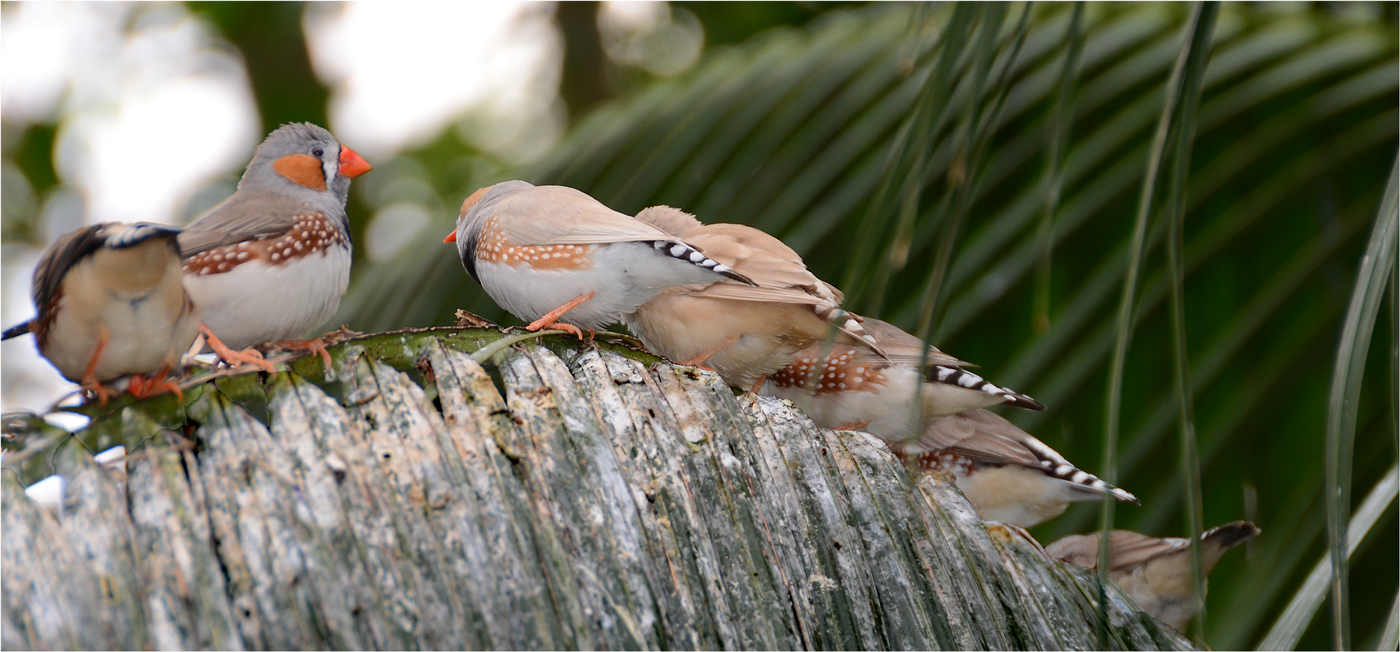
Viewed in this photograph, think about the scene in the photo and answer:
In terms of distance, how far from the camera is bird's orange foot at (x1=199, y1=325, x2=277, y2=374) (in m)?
1.02

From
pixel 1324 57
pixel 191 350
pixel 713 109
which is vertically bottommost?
pixel 191 350

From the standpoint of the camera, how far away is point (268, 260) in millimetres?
1275

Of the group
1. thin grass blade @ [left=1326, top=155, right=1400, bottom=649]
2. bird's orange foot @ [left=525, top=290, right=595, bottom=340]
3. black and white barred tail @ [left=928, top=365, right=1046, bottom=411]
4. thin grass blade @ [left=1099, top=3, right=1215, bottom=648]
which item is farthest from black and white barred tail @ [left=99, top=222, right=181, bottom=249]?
black and white barred tail @ [left=928, top=365, right=1046, bottom=411]

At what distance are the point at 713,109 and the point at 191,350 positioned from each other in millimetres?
1226

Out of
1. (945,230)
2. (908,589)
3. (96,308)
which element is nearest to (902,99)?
(908,589)

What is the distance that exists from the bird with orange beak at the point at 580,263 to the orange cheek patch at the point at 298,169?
0.30 meters

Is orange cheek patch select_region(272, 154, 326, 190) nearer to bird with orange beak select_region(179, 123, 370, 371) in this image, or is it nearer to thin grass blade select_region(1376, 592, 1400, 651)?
bird with orange beak select_region(179, 123, 370, 371)

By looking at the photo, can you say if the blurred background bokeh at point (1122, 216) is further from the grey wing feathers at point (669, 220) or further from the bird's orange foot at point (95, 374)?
the bird's orange foot at point (95, 374)

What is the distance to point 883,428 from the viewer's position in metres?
1.77

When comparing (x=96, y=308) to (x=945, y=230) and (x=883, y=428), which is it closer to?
(x=945, y=230)

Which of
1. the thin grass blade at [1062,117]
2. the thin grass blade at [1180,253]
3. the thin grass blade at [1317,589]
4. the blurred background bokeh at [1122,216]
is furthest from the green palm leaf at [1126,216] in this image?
the thin grass blade at [1180,253]

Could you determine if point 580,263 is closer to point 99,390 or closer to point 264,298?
point 264,298

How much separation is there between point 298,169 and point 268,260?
11.4 inches

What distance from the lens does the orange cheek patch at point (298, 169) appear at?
150cm
